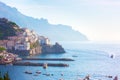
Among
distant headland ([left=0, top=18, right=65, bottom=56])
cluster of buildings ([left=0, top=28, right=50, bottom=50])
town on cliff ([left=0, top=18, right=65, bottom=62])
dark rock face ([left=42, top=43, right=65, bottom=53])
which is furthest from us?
dark rock face ([left=42, top=43, right=65, bottom=53])

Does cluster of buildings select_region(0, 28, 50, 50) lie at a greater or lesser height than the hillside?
lesser

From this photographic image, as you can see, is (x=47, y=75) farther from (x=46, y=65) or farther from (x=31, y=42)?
(x=31, y=42)

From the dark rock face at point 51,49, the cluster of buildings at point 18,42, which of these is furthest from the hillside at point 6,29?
the dark rock face at point 51,49

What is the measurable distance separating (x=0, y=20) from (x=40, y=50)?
1409cm

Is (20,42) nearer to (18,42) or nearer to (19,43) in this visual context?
(18,42)

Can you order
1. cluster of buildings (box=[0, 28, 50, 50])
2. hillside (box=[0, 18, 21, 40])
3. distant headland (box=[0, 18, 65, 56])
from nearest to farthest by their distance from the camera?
distant headland (box=[0, 18, 65, 56])
cluster of buildings (box=[0, 28, 50, 50])
hillside (box=[0, 18, 21, 40])

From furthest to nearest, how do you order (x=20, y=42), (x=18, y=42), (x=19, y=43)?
(x=20, y=42) < (x=18, y=42) < (x=19, y=43)

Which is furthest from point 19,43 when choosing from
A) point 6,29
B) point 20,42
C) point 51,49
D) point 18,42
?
point 51,49

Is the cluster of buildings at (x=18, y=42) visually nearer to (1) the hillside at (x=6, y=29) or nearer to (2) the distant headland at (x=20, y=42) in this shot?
(2) the distant headland at (x=20, y=42)

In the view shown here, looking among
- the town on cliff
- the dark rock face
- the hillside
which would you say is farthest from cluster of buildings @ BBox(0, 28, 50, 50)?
the dark rock face

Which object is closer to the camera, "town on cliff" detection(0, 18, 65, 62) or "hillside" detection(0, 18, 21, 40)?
"town on cliff" detection(0, 18, 65, 62)

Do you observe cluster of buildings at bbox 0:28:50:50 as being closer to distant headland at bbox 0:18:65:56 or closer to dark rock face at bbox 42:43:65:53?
distant headland at bbox 0:18:65:56

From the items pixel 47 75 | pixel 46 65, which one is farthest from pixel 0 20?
pixel 47 75

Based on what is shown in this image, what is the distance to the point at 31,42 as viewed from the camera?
115250 mm
